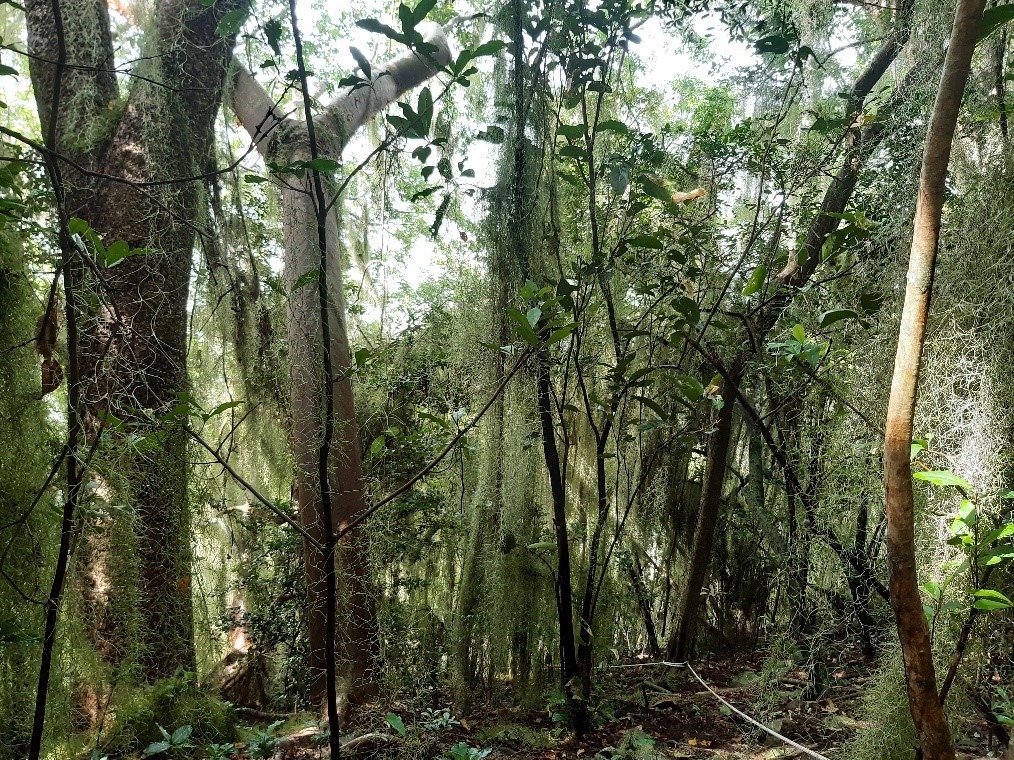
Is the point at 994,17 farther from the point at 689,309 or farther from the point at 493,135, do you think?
the point at 493,135

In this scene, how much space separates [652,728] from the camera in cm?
269

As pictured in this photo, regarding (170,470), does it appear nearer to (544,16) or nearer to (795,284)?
(544,16)

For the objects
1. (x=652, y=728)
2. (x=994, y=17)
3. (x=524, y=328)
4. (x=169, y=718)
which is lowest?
(x=652, y=728)

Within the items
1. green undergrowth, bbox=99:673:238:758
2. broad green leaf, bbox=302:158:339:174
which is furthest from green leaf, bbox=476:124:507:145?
green undergrowth, bbox=99:673:238:758

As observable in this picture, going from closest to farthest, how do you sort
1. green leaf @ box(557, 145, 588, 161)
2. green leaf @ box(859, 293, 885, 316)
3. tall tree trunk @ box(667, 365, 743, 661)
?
green leaf @ box(859, 293, 885, 316) → green leaf @ box(557, 145, 588, 161) → tall tree trunk @ box(667, 365, 743, 661)

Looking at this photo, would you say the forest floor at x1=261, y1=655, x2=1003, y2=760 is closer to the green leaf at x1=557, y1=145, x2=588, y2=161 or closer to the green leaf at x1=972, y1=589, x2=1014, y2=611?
the green leaf at x1=972, y1=589, x2=1014, y2=611

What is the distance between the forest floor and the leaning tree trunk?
0.76 metres

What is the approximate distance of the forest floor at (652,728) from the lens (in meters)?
2.25

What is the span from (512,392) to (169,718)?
1.67 m

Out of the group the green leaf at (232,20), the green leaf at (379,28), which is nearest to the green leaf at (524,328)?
the green leaf at (379,28)

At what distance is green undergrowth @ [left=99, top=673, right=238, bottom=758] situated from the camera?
2.14m

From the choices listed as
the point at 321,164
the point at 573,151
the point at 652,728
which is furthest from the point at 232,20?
the point at 652,728

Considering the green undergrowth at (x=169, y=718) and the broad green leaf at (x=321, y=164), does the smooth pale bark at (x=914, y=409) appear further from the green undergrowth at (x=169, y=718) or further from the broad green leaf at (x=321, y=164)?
the green undergrowth at (x=169, y=718)

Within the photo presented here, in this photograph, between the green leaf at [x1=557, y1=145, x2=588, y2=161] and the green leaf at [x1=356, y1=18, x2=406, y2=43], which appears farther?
the green leaf at [x1=557, y1=145, x2=588, y2=161]
